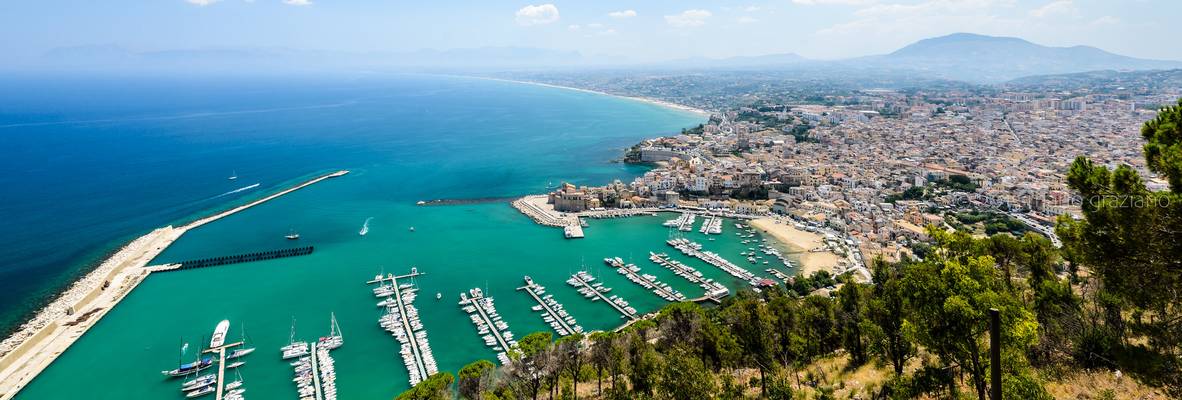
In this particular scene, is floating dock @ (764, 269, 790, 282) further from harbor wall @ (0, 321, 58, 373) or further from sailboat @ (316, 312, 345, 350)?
harbor wall @ (0, 321, 58, 373)

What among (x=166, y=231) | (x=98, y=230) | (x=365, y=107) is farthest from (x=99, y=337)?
(x=365, y=107)

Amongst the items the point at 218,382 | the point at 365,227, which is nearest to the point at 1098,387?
the point at 218,382

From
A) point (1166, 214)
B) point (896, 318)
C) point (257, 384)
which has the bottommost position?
point (257, 384)

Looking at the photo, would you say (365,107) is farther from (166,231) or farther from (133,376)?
(133,376)

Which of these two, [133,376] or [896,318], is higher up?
[896,318]

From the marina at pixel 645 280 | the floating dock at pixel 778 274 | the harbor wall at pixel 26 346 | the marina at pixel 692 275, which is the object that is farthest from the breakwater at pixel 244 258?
the floating dock at pixel 778 274

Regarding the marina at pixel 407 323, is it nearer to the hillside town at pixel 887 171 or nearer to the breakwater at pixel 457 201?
the breakwater at pixel 457 201
